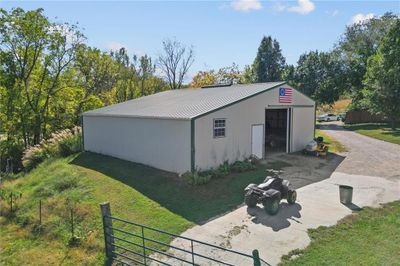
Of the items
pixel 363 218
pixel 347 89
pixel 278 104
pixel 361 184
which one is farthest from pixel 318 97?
pixel 363 218

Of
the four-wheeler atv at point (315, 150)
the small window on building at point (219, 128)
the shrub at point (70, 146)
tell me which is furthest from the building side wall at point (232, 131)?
the shrub at point (70, 146)

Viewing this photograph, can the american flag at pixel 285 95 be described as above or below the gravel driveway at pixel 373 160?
above

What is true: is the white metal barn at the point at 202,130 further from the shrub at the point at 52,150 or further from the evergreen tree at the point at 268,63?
the evergreen tree at the point at 268,63

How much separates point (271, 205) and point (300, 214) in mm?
970

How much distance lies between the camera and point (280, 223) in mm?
8625

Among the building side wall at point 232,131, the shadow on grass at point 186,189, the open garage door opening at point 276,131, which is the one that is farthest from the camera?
the open garage door opening at point 276,131

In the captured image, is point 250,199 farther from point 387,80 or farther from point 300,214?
point 387,80

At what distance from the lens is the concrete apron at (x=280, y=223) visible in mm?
7305

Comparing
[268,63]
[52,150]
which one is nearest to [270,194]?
[52,150]

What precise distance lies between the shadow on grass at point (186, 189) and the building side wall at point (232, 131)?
1.14 m

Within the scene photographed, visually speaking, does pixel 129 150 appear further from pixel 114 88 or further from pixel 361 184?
pixel 114 88

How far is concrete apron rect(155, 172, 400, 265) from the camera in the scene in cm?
731

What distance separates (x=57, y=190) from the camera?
12.6m

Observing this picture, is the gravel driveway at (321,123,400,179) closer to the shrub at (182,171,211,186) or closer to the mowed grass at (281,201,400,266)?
the mowed grass at (281,201,400,266)
